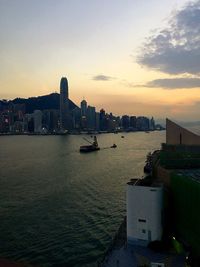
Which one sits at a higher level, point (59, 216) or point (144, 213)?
point (144, 213)

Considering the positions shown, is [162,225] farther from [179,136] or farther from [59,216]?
[179,136]

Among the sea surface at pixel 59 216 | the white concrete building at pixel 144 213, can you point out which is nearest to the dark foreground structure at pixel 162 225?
the white concrete building at pixel 144 213

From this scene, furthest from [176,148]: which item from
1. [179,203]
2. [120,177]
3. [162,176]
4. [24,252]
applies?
[120,177]

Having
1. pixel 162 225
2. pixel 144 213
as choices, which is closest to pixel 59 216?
pixel 144 213

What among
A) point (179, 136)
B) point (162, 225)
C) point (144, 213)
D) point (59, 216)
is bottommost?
point (59, 216)

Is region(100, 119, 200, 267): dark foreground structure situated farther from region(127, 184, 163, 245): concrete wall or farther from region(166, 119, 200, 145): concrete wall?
region(166, 119, 200, 145): concrete wall
